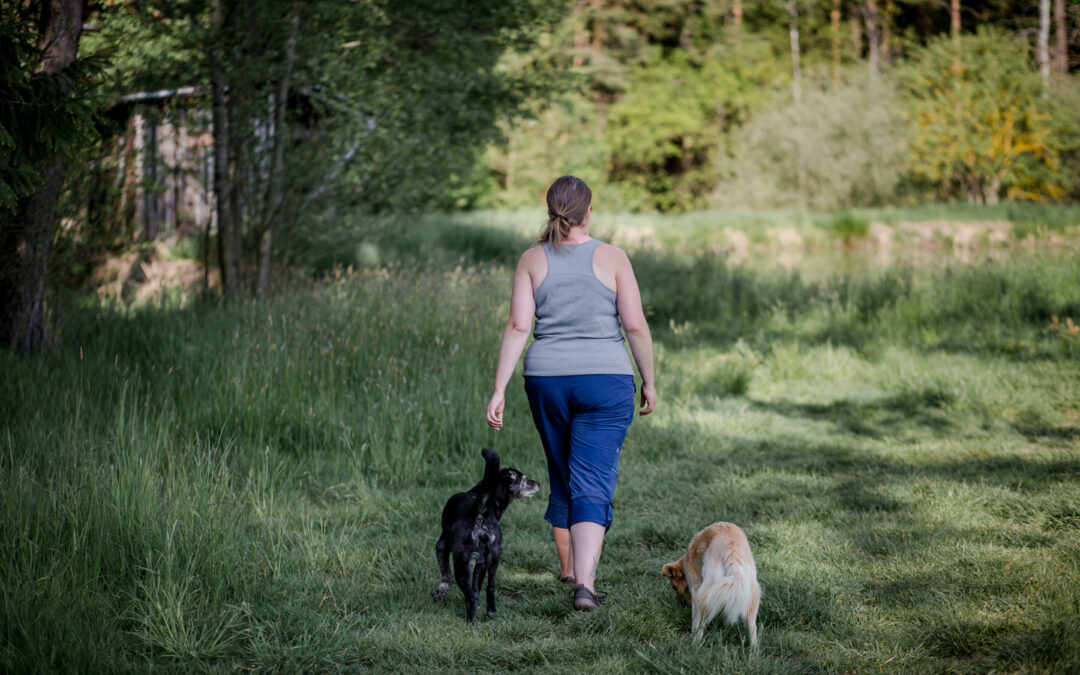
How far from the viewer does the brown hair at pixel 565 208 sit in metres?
3.93

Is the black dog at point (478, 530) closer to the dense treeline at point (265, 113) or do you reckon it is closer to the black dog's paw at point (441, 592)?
the black dog's paw at point (441, 592)

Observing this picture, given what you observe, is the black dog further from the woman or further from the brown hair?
the brown hair

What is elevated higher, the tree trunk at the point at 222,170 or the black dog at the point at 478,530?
the tree trunk at the point at 222,170

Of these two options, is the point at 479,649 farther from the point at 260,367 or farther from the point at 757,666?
the point at 260,367

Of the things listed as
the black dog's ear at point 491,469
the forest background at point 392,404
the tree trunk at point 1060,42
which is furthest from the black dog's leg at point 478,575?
the tree trunk at point 1060,42

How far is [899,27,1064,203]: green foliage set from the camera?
97.7 ft

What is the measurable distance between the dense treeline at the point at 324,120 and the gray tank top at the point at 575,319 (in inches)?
115

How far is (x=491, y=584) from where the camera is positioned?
13.0ft


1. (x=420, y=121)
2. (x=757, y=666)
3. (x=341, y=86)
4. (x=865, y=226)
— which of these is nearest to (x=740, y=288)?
(x=420, y=121)

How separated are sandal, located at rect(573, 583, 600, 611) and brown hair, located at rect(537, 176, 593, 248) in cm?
160

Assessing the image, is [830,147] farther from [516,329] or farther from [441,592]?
[441,592]

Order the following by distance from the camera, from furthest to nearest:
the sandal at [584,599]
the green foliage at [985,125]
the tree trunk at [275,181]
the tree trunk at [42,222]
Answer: the green foliage at [985,125] < the tree trunk at [275,181] < the tree trunk at [42,222] < the sandal at [584,599]

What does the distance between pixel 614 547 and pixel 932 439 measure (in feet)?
12.0

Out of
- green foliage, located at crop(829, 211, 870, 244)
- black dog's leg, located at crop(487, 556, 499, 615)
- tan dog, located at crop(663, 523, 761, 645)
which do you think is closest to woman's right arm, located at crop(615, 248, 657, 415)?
tan dog, located at crop(663, 523, 761, 645)
